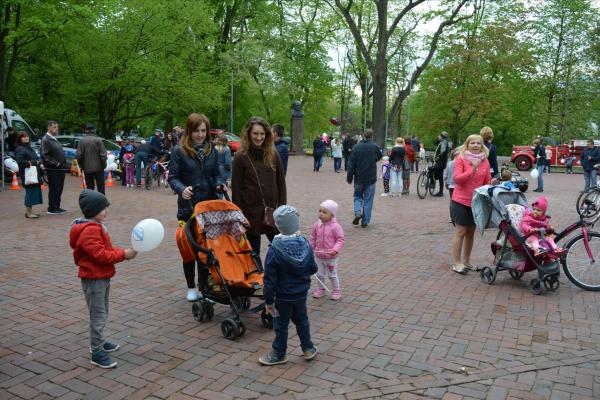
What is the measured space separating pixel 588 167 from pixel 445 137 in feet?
13.9

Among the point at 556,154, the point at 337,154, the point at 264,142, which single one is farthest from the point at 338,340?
the point at 556,154

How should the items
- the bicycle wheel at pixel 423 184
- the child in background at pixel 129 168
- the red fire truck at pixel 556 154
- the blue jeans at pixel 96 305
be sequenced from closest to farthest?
the blue jeans at pixel 96 305 < the bicycle wheel at pixel 423 184 < the child in background at pixel 129 168 < the red fire truck at pixel 556 154

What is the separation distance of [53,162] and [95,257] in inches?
323

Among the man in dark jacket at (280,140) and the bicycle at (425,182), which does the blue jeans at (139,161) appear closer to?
the man in dark jacket at (280,140)

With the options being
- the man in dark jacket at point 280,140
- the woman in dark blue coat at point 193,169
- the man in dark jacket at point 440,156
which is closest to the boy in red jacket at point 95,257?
the woman in dark blue coat at point 193,169

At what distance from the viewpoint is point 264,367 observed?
4.14 meters

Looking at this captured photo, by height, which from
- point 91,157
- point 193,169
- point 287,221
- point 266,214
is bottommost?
point 266,214

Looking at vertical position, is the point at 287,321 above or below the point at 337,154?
below

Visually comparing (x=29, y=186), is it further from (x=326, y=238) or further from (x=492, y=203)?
(x=492, y=203)

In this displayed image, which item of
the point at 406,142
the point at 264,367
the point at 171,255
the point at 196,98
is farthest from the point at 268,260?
the point at 196,98

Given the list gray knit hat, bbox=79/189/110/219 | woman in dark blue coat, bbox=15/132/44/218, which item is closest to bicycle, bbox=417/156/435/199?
woman in dark blue coat, bbox=15/132/44/218

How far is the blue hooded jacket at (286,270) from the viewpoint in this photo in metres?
3.96

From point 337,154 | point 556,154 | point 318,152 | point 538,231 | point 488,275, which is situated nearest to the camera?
point 538,231

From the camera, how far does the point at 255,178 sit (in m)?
5.29
